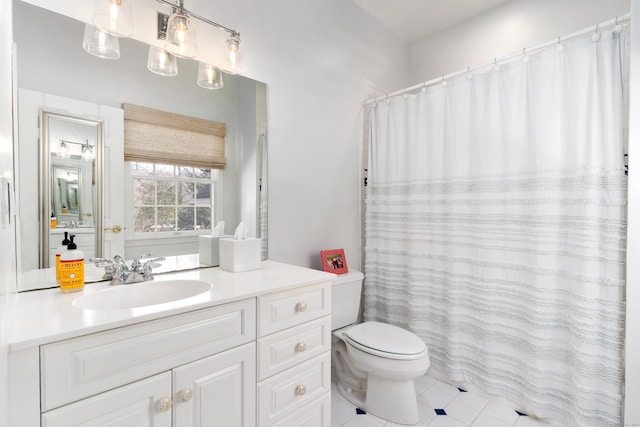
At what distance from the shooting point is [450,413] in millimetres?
1778

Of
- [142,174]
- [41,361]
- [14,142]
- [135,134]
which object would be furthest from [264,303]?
[14,142]

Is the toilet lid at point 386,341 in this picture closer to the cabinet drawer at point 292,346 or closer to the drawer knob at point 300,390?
the cabinet drawer at point 292,346

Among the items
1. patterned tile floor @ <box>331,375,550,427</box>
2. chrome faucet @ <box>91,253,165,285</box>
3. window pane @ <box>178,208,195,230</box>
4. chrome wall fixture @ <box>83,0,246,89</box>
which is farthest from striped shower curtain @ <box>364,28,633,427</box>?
chrome faucet @ <box>91,253,165,285</box>

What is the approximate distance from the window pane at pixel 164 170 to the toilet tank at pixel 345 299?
1.10 m

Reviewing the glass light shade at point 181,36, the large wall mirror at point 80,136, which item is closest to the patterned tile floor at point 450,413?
the large wall mirror at point 80,136

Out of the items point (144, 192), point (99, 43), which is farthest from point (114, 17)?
point (144, 192)

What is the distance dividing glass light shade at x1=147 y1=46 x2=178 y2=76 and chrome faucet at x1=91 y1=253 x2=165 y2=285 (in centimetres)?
85

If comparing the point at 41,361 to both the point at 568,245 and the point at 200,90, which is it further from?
the point at 568,245

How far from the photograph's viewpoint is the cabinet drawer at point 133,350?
798mm

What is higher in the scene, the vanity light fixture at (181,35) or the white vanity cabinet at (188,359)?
the vanity light fixture at (181,35)

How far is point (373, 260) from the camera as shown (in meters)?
2.41

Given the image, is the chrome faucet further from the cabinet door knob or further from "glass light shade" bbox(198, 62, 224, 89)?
"glass light shade" bbox(198, 62, 224, 89)

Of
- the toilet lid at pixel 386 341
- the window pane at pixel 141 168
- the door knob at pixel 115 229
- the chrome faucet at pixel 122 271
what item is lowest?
the toilet lid at pixel 386 341

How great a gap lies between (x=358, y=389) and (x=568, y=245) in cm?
140
